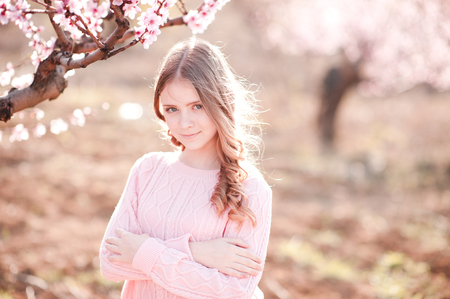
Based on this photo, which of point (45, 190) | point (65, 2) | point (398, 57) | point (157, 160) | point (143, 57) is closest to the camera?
point (65, 2)

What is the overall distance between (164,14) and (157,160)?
83cm

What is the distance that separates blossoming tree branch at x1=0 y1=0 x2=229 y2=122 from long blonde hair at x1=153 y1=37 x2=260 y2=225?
5.5 inches

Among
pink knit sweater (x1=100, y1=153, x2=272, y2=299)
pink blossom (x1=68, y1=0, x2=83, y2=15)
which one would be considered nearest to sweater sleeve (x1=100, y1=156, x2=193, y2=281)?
pink knit sweater (x1=100, y1=153, x2=272, y2=299)

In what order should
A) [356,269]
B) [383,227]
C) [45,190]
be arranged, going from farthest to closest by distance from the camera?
[383,227], [45,190], [356,269]

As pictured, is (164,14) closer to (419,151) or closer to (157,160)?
(157,160)

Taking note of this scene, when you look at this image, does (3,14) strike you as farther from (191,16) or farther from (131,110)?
(131,110)

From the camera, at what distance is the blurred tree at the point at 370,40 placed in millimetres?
7414

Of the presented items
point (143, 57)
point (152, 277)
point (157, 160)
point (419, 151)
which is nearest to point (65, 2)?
point (157, 160)

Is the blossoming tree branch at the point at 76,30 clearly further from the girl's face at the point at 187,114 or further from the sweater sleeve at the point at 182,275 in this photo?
the sweater sleeve at the point at 182,275

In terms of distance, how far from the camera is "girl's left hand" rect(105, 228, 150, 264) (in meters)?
1.78

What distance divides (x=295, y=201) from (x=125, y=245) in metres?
4.71

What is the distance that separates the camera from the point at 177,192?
197 cm

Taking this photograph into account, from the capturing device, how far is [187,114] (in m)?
1.82

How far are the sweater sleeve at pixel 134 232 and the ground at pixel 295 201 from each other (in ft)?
2.60
